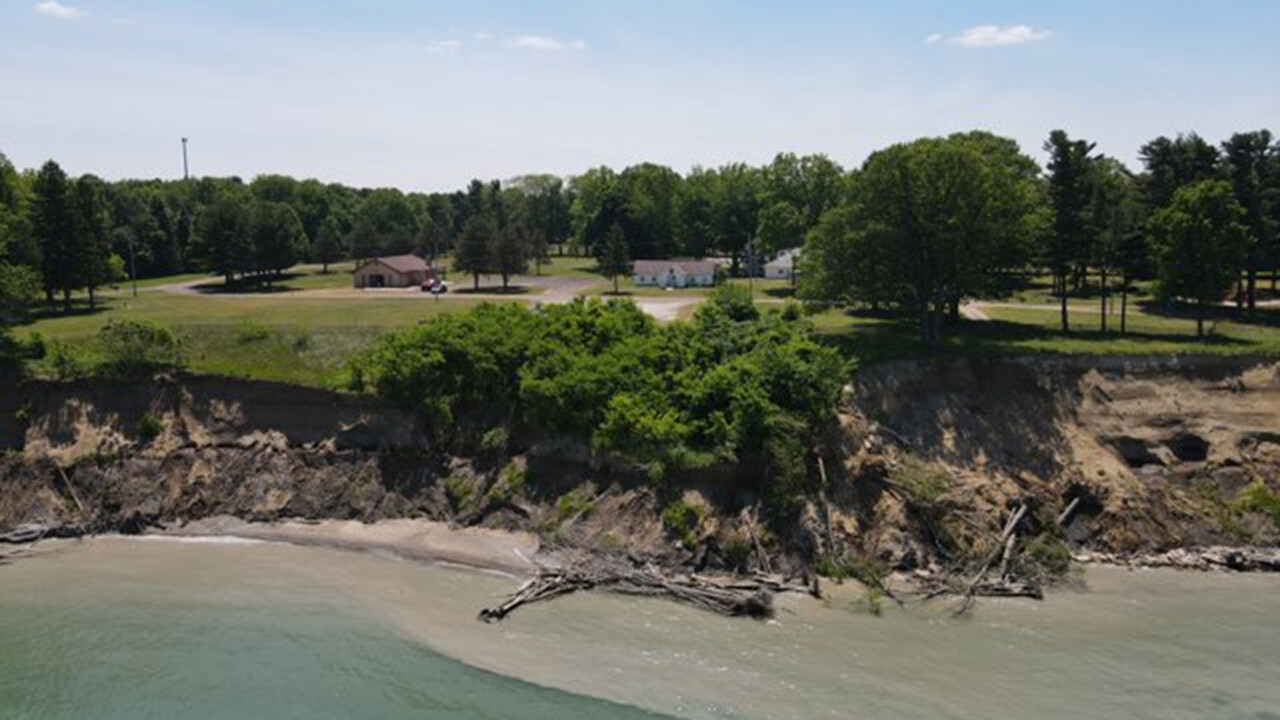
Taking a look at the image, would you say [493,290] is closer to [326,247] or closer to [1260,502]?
[326,247]

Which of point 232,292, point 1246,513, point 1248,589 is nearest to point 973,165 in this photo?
point 1246,513

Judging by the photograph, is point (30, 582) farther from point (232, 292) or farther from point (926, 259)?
point (232, 292)

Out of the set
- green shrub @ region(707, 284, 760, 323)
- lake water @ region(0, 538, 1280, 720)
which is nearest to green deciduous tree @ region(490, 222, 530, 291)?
green shrub @ region(707, 284, 760, 323)

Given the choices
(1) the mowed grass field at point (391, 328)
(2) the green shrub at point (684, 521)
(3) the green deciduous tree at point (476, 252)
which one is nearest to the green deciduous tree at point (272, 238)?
(1) the mowed grass field at point (391, 328)

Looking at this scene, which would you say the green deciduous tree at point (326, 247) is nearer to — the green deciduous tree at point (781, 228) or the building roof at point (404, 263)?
the building roof at point (404, 263)

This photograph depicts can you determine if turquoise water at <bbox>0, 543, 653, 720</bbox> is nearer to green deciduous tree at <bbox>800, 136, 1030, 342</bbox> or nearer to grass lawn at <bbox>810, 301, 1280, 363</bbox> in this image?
grass lawn at <bbox>810, 301, 1280, 363</bbox>
